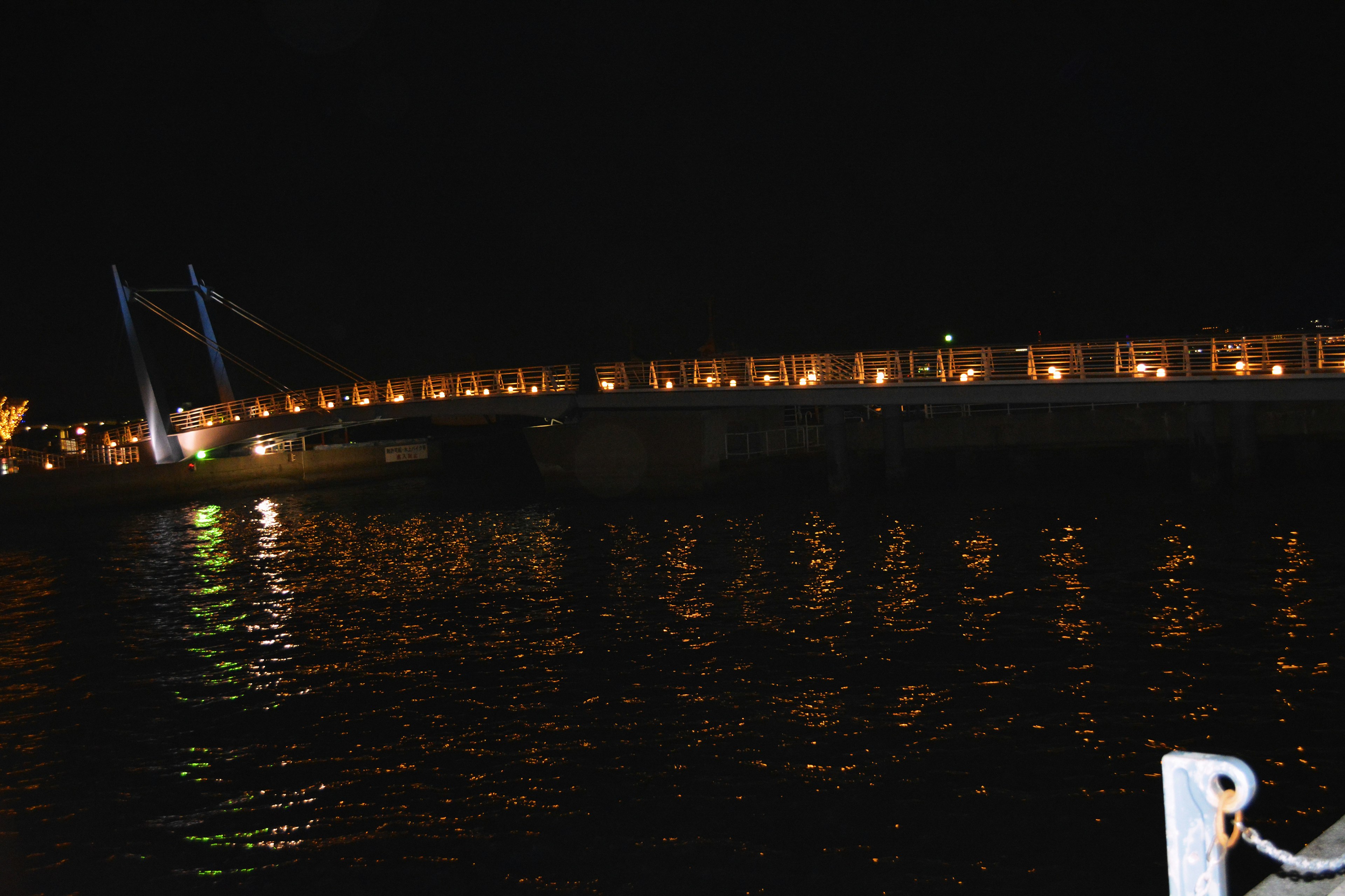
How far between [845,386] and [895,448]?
263 inches

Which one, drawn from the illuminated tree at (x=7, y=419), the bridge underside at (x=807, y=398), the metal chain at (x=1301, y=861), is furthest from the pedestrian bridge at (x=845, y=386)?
the metal chain at (x=1301, y=861)

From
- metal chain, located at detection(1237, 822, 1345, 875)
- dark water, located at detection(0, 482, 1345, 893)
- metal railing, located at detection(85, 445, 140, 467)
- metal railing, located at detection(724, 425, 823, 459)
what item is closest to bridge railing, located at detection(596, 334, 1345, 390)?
metal railing, located at detection(724, 425, 823, 459)

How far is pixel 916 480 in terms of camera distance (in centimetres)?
4134

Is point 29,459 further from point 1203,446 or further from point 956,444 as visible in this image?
point 1203,446

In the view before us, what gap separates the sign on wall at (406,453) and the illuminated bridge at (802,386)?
240 inches

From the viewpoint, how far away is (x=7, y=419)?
6153 centimetres

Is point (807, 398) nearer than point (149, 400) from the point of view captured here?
Yes

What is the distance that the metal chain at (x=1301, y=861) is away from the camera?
335 cm

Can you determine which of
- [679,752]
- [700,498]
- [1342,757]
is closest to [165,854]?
[679,752]

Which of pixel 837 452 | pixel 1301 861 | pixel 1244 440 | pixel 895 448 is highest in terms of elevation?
pixel 1301 861

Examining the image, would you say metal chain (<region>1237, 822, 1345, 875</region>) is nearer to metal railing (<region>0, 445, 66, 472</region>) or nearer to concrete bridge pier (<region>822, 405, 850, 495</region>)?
concrete bridge pier (<region>822, 405, 850, 495</region>)

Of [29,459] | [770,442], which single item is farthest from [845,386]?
[29,459]

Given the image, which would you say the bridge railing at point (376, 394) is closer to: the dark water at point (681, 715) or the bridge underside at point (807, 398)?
the bridge underside at point (807, 398)

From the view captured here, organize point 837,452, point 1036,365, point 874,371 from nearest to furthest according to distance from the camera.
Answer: point 1036,365 < point 874,371 < point 837,452
